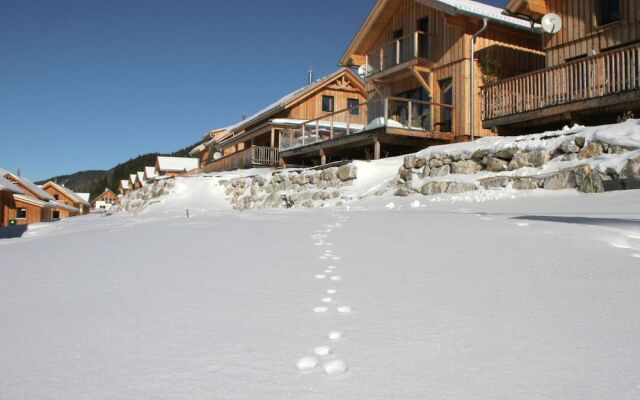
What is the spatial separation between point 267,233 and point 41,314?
347 centimetres

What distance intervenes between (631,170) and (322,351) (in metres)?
7.25

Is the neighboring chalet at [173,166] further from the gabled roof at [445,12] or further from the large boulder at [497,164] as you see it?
the large boulder at [497,164]

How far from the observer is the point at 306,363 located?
197 centimetres

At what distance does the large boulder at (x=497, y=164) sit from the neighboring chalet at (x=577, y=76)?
115 inches

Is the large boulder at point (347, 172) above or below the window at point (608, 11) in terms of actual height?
below

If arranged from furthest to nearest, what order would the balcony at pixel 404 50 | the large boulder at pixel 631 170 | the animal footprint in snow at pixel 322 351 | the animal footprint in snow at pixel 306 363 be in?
the balcony at pixel 404 50, the large boulder at pixel 631 170, the animal footprint in snow at pixel 322 351, the animal footprint in snow at pixel 306 363

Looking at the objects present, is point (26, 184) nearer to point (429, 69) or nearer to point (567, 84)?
point (429, 69)

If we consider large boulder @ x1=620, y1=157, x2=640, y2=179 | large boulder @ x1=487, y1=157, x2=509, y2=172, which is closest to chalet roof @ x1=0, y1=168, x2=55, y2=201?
large boulder @ x1=487, y1=157, x2=509, y2=172

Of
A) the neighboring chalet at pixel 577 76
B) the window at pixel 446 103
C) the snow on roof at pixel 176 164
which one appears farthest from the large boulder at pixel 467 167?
the snow on roof at pixel 176 164

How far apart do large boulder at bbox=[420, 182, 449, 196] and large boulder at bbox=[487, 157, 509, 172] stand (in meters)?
0.95

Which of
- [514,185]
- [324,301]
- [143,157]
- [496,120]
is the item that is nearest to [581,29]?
[496,120]

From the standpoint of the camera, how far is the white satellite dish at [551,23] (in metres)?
13.8

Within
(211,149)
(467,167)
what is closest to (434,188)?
(467,167)

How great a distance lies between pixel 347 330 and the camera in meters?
2.33
